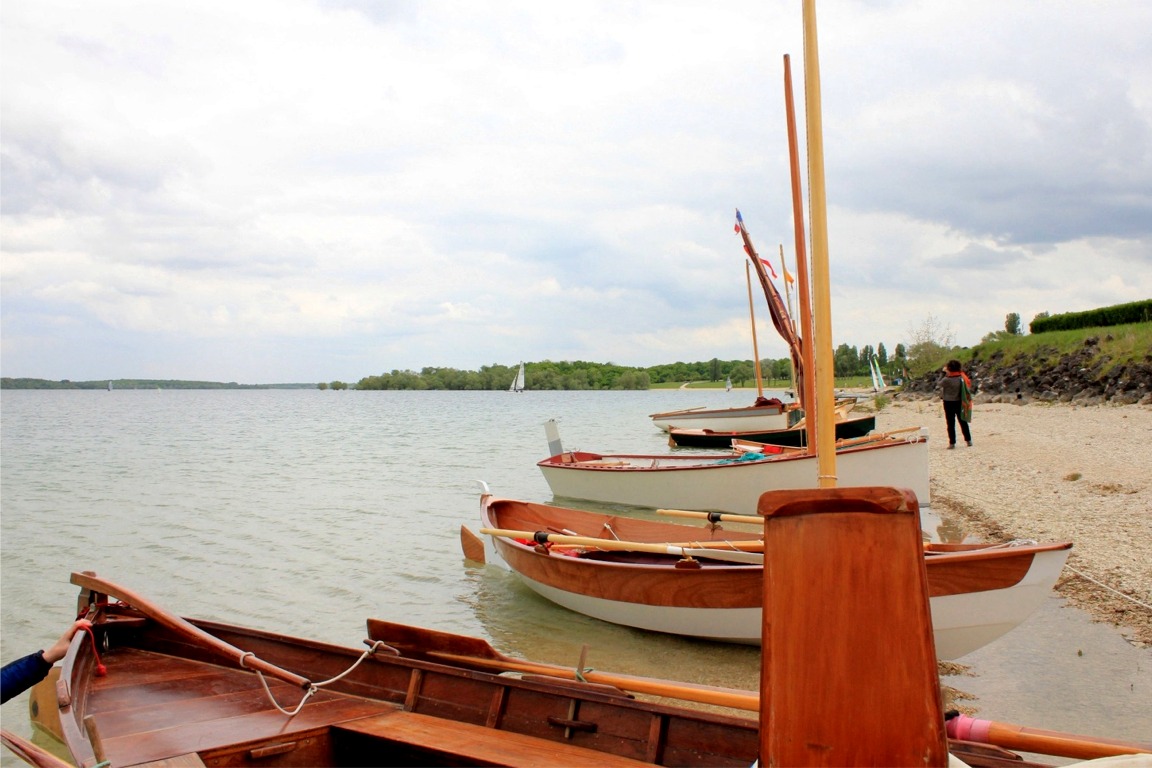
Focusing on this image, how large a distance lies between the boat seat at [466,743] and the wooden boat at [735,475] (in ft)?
27.4

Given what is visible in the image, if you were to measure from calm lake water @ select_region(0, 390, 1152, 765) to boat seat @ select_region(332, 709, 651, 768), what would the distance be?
138 inches

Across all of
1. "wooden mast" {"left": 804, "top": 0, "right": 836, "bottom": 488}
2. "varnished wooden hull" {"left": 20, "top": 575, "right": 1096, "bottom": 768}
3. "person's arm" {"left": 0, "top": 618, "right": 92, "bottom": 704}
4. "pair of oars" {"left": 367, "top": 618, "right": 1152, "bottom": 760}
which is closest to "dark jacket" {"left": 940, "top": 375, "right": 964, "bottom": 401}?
"wooden mast" {"left": 804, "top": 0, "right": 836, "bottom": 488}

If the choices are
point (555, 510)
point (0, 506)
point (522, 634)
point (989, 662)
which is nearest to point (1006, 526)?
point (989, 662)

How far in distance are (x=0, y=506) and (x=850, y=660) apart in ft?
79.4

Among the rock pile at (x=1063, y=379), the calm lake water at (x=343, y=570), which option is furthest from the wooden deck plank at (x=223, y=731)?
the rock pile at (x=1063, y=379)

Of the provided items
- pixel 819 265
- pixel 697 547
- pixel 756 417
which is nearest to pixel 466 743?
pixel 819 265

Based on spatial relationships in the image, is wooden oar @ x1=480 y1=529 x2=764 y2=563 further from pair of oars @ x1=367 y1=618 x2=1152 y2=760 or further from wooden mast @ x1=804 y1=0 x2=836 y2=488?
wooden mast @ x1=804 y1=0 x2=836 y2=488

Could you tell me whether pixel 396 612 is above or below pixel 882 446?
below

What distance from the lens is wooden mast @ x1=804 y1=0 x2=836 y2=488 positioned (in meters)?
4.21

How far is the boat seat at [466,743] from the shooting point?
397 centimetres

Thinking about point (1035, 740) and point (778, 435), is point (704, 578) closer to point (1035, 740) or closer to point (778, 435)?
point (1035, 740)

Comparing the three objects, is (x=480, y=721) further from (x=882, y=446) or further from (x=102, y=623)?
(x=882, y=446)

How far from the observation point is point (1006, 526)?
451 inches

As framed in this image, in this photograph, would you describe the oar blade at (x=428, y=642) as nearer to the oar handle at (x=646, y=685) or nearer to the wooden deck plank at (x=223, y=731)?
the oar handle at (x=646, y=685)
